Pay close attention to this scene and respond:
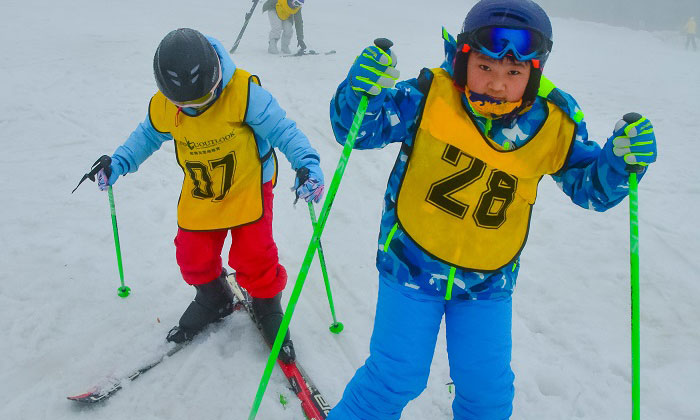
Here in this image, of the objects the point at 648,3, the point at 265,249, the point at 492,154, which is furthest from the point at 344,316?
the point at 648,3

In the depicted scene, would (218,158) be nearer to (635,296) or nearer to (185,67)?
(185,67)

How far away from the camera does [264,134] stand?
290 centimetres

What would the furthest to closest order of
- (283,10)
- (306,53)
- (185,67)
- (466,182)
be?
(306,53), (283,10), (185,67), (466,182)

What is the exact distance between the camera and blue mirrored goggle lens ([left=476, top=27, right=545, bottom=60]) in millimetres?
1887

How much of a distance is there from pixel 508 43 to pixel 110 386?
9.71 ft

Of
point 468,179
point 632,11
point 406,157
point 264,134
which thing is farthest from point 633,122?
point 632,11

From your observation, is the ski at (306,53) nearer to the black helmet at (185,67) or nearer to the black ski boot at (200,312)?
the black ski boot at (200,312)

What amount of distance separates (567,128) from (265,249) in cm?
192

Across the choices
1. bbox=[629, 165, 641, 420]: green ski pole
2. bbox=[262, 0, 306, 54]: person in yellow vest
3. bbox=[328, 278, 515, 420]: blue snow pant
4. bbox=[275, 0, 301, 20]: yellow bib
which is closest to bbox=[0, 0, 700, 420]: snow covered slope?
bbox=[328, 278, 515, 420]: blue snow pant

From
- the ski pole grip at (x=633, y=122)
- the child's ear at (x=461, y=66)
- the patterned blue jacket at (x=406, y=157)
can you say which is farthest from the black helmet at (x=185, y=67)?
the ski pole grip at (x=633, y=122)

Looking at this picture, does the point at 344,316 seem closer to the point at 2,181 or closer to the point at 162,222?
the point at 162,222

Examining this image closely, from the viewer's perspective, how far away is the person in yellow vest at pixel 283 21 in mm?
12703

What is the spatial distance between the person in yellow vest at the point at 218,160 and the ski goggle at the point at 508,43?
1110 mm

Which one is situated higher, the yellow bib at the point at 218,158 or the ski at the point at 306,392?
the yellow bib at the point at 218,158
